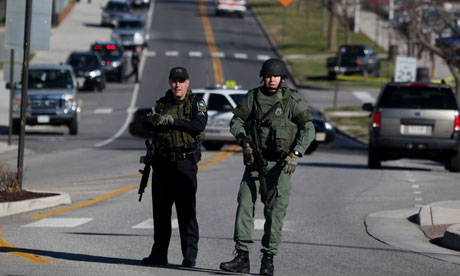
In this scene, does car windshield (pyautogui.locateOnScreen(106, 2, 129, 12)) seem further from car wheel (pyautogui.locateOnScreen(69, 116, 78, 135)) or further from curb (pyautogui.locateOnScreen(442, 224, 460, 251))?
curb (pyautogui.locateOnScreen(442, 224, 460, 251))

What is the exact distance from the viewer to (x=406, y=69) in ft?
131

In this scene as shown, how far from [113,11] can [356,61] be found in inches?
982

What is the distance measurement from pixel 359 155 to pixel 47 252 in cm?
1961

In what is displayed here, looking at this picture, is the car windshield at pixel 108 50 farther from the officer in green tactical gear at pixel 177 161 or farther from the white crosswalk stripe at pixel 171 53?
the officer in green tactical gear at pixel 177 161

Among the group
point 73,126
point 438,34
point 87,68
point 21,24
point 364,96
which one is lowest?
point 73,126

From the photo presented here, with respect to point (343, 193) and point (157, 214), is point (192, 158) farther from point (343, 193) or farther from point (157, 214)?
point (343, 193)

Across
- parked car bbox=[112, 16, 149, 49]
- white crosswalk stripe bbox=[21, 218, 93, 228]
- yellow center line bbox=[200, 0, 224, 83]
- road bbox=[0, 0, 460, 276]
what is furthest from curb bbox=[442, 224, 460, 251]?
parked car bbox=[112, 16, 149, 49]

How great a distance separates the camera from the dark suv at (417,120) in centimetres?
2227

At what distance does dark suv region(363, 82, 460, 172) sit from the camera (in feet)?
73.0

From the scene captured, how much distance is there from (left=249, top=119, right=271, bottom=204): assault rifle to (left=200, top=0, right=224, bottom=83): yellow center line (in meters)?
46.9

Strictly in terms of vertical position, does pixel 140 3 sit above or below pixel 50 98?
above

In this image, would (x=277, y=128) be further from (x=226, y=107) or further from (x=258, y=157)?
(x=226, y=107)

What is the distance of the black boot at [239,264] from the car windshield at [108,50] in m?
45.8

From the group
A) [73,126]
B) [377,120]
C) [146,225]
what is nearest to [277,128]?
[146,225]
